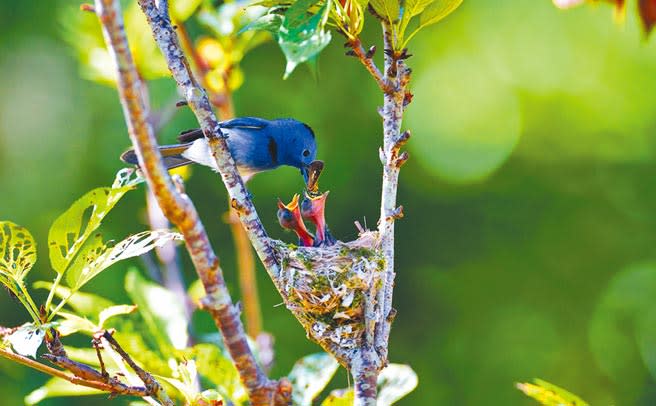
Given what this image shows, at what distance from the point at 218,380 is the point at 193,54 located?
1.44 meters

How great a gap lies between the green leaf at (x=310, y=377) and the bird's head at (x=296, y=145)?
75.9 inches

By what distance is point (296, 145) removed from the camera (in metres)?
4.32

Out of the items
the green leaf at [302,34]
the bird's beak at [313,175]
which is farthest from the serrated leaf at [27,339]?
the bird's beak at [313,175]

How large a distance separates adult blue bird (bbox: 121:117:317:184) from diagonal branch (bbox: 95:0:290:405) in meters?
2.80

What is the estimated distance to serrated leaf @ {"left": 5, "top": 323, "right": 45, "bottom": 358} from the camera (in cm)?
163

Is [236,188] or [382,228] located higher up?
[236,188]

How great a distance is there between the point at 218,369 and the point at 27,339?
732 mm

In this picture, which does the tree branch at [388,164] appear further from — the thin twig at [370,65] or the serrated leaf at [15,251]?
the serrated leaf at [15,251]

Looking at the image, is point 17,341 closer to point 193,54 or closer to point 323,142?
point 193,54

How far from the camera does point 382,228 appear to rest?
6.28 feet

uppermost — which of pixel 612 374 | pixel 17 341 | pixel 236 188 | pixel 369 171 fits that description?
pixel 236 188

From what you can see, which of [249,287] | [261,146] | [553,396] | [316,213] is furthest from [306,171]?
[553,396]

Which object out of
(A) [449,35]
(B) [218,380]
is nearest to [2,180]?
(A) [449,35]

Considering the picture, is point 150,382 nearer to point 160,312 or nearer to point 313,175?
point 160,312
